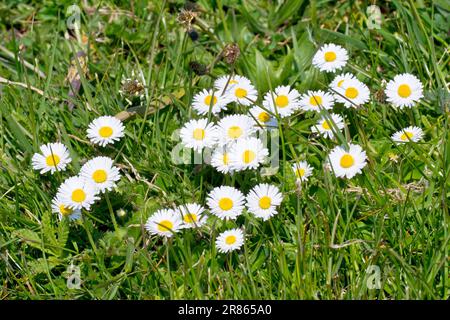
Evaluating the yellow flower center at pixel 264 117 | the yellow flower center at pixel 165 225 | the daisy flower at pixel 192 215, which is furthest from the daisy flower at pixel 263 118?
the yellow flower center at pixel 165 225

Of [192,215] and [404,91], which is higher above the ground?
[404,91]

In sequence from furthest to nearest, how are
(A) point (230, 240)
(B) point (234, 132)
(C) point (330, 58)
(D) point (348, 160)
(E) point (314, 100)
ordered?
(C) point (330, 58)
(E) point (314, 100)
(B) point (234, 132)
(D) point (348, 160)
(A) point (230, 240)

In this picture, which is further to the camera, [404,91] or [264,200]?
[404,91]

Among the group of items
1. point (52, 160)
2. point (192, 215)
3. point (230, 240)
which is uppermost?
point (52, 160)

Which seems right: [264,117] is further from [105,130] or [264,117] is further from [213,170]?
[105,130]

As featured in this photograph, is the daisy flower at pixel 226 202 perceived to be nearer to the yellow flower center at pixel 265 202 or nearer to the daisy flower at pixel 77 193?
the yellow flower center at pixel 265 202

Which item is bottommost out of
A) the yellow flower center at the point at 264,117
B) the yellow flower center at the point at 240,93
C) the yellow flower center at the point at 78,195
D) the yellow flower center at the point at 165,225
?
the yellow flower center at the point at 165,225

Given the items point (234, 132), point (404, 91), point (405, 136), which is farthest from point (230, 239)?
point (404, 91)

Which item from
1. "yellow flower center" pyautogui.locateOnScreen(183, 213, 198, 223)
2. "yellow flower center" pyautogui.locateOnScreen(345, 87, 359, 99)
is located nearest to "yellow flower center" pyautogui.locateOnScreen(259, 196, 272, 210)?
"yellow flower center" pyautogui.locateOnScreen(183, 213, 198, 223)
